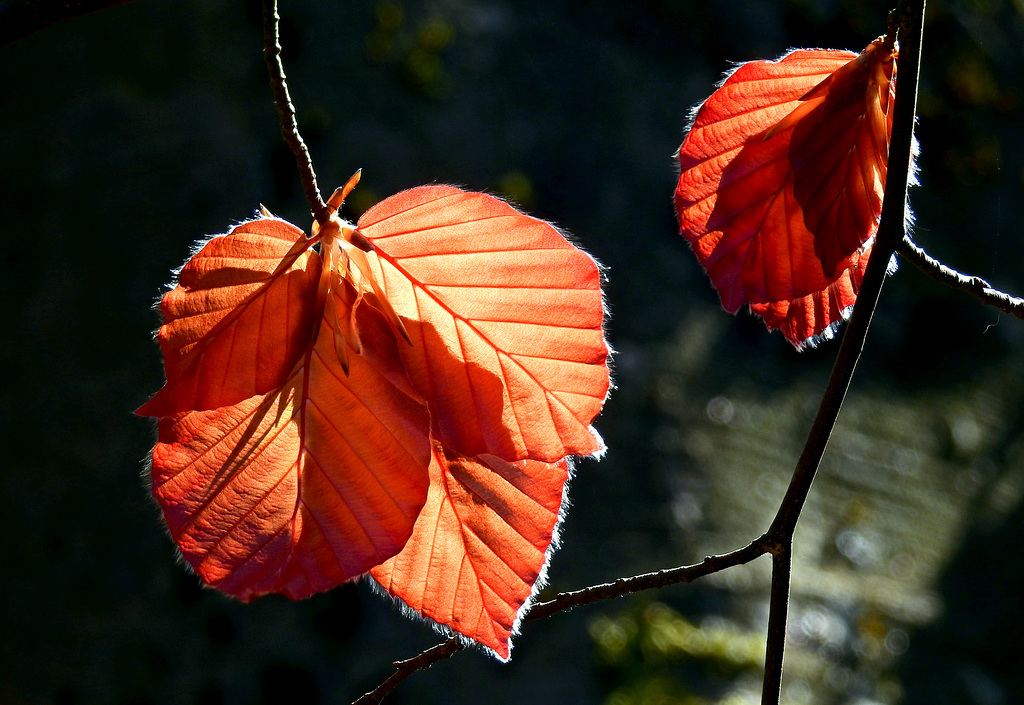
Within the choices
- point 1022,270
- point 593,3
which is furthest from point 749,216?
point 1022,270

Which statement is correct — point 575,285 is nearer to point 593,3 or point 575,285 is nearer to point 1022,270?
point 593,3

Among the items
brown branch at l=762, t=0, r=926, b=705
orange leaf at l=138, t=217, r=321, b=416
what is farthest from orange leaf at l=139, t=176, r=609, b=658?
brown branch at l=762, t=0, r=926, b=705

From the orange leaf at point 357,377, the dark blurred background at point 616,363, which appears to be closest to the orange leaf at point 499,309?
the orange leaf at point 357,377

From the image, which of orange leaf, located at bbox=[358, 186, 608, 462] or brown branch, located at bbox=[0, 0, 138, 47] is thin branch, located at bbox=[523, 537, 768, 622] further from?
brown branch, located at bbox=[0, 0, 138, 47]

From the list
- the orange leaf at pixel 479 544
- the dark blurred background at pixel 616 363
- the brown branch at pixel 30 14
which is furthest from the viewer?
the dark blurred background at pixel 616 363

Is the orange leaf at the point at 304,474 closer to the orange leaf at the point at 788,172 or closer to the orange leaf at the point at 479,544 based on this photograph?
the orange leaf at the point at 479,544

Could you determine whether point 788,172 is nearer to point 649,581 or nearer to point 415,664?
point 649,581

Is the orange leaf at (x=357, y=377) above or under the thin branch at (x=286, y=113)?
under

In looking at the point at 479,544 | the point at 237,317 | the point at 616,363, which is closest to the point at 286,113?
the point at 237,317
